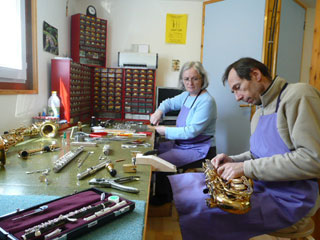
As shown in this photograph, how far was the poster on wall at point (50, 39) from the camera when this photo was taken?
2.05 metres

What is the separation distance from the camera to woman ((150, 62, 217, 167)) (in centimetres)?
175

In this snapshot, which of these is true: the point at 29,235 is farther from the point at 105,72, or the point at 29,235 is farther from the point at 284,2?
the point at 284,2

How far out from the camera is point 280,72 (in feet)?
9.15

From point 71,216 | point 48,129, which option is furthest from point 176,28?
point 71,216

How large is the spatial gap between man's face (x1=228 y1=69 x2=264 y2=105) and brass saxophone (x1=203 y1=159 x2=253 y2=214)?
0.41 metres

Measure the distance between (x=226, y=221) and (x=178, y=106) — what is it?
1.46m

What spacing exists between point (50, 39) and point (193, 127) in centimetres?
157

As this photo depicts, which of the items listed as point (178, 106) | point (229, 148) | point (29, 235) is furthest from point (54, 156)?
point (229, 148)

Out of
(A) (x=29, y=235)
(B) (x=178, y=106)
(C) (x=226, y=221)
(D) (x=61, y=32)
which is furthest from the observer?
(D) (x=61, y=32)

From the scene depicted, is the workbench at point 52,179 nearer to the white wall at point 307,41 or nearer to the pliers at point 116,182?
the pliers at point 116,182

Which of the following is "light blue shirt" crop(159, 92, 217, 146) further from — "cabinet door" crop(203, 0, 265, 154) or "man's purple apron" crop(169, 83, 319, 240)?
"cabinet door" crop(203, 0, 265, 154)

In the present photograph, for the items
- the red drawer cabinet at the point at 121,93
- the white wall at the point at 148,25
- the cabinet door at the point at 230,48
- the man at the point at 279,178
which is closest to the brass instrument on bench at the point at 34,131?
the man at the point at 279,178

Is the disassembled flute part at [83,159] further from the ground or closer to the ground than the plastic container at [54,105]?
closer to the ground

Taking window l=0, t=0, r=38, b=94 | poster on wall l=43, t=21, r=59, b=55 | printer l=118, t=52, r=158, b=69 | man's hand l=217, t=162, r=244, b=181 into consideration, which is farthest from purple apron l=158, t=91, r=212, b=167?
poster on wall l=43, t=21, r=59, b=55
